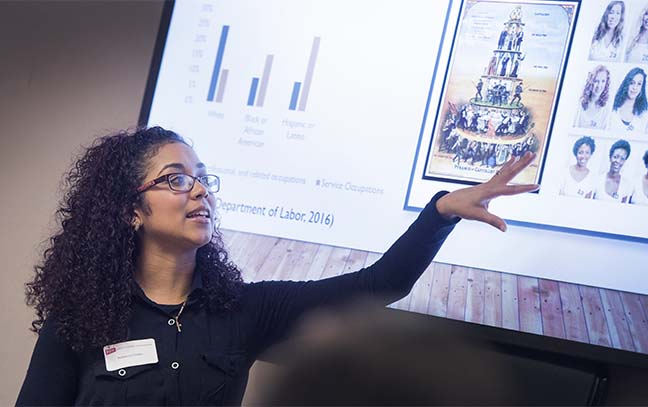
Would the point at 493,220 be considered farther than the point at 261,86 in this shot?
No

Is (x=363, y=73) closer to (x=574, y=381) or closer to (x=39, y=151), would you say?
(x=574, y=381)

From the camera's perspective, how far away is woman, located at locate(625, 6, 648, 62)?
1.72 meters

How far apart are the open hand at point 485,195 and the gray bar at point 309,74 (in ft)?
2.31

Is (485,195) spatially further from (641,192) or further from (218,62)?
(218,62)

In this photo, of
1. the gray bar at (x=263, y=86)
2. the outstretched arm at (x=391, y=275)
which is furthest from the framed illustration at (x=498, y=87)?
the gray bar at (x=263, y=86)

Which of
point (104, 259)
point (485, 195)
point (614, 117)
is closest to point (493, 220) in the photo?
point (485, 195)

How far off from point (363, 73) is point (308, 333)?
2.55 ft

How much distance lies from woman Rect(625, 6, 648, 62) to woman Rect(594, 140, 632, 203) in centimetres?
21

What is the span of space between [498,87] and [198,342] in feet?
3.15

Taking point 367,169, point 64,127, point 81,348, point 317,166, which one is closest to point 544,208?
point 367,169

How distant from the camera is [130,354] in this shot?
1.52 m

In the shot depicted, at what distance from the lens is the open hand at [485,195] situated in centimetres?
135

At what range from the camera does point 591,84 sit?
174cm

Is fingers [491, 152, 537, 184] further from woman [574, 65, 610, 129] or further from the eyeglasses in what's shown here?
the eyeglasses
